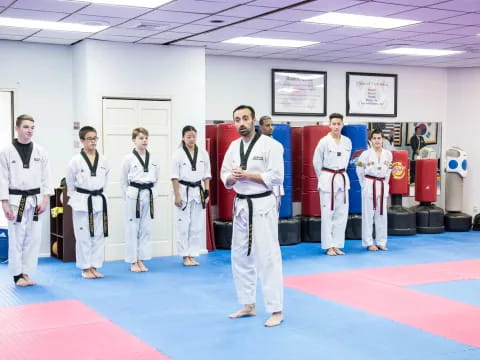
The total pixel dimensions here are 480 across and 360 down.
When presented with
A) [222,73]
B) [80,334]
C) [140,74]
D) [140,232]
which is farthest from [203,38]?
[80,334]

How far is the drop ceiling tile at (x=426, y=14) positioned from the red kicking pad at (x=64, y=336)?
161 inches

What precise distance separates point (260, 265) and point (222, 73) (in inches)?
199

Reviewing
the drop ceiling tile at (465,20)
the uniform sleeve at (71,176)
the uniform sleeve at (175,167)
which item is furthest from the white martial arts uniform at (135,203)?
the drop ceiling tile at (465,20)

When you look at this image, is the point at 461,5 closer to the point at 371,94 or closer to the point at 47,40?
the point at 371,94

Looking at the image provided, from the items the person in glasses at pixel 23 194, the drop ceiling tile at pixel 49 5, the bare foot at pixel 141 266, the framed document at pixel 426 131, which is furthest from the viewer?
the framed document at pixel 426 131

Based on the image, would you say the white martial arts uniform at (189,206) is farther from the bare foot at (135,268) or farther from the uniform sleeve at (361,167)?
the uniform sleeve at (361,167)

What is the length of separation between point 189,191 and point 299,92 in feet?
10.9

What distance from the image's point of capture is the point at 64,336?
429cm

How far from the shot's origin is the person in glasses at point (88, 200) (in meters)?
6.22

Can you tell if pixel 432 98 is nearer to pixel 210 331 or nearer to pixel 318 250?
Result: pixel 318 250

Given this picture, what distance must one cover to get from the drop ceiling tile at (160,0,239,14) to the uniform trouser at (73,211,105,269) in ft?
6.91

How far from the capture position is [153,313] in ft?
16.2

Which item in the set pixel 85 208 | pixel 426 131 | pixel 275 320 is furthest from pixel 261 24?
pixel 426 131

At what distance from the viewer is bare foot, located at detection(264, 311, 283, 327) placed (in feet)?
14.8
